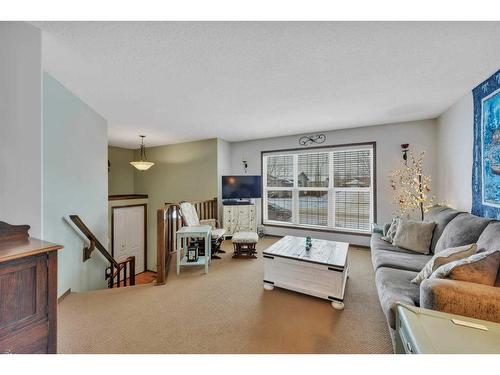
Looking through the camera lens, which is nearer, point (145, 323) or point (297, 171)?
point (145, 323)

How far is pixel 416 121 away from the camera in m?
3.42

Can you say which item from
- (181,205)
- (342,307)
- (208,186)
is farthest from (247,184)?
(342,307)

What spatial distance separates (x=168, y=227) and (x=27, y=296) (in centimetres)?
220

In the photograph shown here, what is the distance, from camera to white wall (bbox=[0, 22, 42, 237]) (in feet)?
4.21

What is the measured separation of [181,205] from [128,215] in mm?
2841

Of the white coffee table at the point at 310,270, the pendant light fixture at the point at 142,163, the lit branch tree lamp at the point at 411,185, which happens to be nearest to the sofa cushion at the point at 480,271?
the white coffee table at the point at 310,270

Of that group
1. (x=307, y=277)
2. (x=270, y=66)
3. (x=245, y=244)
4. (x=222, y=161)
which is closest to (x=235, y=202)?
(x=222, y=161)

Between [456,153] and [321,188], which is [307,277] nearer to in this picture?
[321,188]

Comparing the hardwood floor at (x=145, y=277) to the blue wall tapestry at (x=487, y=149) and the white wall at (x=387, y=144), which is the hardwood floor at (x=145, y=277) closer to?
the white wall at (x=387, y=144)

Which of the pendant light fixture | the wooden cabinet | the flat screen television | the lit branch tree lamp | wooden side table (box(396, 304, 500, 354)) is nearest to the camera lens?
wooden side table (box(396, 304, 500, 354))

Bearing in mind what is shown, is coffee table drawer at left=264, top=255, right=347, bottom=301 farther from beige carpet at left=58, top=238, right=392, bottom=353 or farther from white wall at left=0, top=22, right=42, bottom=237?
white wall at left=0, top=22, right=42, bottom=237

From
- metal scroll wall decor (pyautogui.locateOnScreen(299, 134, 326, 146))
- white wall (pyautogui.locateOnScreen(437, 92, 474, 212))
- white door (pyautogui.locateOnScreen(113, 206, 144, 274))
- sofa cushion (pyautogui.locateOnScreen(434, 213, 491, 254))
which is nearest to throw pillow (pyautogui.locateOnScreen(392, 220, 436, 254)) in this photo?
sofa cushion (pyautogui.locateOnScreen(434, 213, 491, 254))

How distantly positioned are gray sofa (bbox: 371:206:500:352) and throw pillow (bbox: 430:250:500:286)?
61 mm
